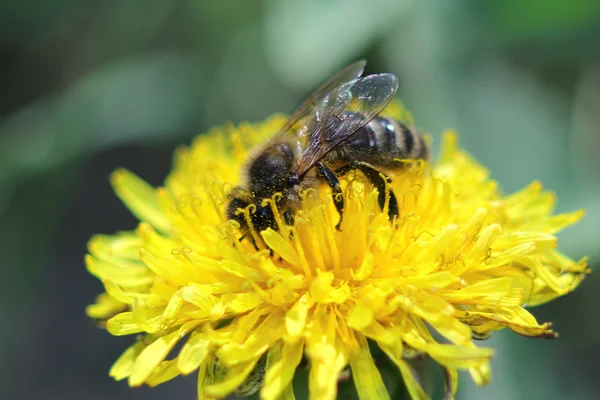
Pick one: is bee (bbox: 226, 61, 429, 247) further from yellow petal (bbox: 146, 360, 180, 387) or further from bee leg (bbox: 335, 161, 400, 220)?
yellow petal (bbox: 146, 360, 180, 387)

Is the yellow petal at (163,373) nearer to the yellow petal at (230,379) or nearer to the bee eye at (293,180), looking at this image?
the yellow petal at (230,379)

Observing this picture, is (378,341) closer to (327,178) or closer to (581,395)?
(327,178)

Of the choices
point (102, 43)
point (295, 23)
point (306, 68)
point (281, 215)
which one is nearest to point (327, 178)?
point (281, 215)

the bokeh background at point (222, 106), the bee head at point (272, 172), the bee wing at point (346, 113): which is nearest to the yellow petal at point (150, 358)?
the bee head at point (272, 172)

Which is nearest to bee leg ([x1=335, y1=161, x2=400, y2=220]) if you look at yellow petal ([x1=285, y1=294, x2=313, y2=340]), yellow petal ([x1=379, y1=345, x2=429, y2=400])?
yellow petal ([x1=285, y1=294, x2=313, y2=340])

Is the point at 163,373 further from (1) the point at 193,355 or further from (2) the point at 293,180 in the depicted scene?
(2) the point at 293,180

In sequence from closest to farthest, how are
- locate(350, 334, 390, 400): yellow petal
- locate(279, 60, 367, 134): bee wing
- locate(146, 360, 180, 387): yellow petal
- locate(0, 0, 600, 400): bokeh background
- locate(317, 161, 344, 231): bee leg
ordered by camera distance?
locate(350, 334, 390, 400): yellow petal, locate(146, 360, 180, 387): yellow petal, locate(317, 161, 344, 231): bee leg, locate(279, 60, 367, 134): bee wing, locate(0, 0, 600, 400): bokeh background
